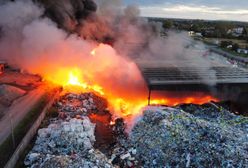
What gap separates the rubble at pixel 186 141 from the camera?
16484mm

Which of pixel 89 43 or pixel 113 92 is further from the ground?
pixel 89 43

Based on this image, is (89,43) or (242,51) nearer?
(89,43)

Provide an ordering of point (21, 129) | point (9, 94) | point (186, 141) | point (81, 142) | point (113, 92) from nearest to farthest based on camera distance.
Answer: point (186, 141) → point (81, 142) → point (21, 129) → point (9, 94) → point (113, 92)

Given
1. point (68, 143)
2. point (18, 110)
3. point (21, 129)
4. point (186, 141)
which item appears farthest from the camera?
point (18, 110)

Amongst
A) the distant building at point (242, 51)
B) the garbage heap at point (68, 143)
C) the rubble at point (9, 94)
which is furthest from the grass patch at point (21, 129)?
the distant building at point (242, 51)

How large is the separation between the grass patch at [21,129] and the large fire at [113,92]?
13.6 ft

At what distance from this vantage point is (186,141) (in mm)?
17719

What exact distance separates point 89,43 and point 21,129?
15.3m

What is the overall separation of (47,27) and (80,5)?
7351 millimetres

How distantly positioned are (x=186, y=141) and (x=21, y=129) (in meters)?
10.2

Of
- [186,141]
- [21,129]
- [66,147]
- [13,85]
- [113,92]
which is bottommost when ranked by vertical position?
[66,147]

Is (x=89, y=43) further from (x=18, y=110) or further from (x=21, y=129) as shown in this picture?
(x=21, y=129)

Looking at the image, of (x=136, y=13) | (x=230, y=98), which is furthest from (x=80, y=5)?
(x=230, y=98)

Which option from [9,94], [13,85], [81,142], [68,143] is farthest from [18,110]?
[81,142]
